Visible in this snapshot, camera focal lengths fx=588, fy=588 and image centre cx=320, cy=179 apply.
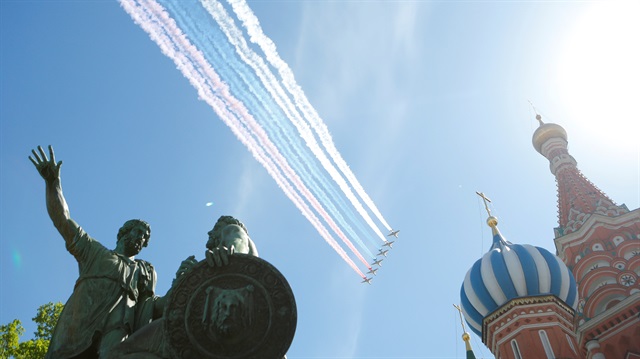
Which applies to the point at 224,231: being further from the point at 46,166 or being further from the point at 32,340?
the point at 32,340

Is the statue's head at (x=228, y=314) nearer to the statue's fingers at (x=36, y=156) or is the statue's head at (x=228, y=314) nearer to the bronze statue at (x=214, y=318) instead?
the bronze statue at (x=214, y=318)

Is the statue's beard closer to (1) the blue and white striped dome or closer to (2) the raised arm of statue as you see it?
(2) the raised arm of statue

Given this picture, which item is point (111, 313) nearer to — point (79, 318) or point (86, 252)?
point (79, 318)

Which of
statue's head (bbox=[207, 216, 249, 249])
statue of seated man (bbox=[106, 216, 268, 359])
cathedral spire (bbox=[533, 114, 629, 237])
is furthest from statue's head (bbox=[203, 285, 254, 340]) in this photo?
cathedral spire (bbox=[533, 114, 629, 237])

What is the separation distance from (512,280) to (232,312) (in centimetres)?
2304

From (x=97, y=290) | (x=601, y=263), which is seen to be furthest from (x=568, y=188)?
(x=97, y=290)

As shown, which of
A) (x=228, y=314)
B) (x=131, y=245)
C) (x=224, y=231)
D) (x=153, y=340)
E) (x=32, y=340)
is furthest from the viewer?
(x=32, y=340)

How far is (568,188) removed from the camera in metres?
35.2

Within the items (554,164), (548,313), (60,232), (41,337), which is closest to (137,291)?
(60,232)

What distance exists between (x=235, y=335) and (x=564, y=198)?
34.2 meters

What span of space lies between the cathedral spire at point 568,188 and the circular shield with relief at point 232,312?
99.2 feet

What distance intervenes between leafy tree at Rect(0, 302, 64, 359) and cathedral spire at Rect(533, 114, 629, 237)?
25941 millimetres

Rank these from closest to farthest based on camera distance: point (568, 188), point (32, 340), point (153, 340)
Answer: point (153, 340), point (32, 340), point (568, 188)

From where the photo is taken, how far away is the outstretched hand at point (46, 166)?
16.1 feet
